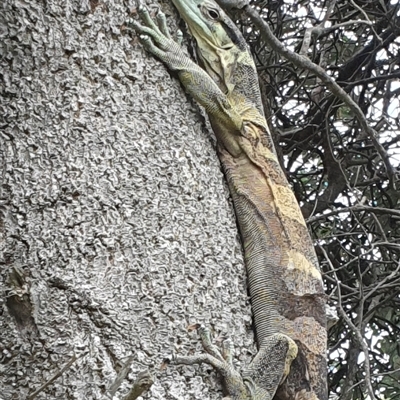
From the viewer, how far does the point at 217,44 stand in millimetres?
3170

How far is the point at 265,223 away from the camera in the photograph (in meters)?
2.80

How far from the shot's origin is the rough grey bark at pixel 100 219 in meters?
1.99

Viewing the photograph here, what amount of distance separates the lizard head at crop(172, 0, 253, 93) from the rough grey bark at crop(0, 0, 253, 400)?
20.9 inches

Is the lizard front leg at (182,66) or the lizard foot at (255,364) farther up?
the lizard front leg at (182,66)

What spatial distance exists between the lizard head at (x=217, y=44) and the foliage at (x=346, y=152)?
117 centimetres

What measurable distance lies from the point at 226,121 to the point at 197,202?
68 cm

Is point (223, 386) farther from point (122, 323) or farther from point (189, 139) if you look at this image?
point (189, 139)

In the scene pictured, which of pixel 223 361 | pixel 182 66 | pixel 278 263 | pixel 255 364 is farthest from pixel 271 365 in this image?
pixel 182 66

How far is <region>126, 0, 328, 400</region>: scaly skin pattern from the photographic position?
243 centimetres

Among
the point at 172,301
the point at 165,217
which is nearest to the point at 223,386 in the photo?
the point at 172,301

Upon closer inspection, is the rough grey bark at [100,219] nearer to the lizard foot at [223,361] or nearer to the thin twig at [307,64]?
the lizard foot at [223,361]

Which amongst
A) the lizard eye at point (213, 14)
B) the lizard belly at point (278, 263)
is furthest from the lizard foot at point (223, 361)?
the lizard eye at point (213, 14)

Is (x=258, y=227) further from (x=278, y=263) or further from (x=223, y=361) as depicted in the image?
(x=223, y=361)

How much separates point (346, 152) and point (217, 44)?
5.88 feet
